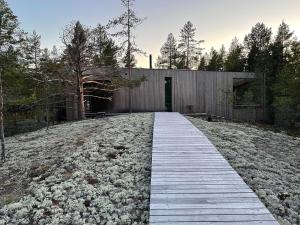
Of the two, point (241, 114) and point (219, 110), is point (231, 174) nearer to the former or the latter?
point (219, 110)

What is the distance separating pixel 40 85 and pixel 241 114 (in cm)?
1344

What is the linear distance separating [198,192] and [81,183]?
221 centimetres

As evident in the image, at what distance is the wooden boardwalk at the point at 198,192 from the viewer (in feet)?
12.4

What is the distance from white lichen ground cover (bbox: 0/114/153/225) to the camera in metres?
4.46

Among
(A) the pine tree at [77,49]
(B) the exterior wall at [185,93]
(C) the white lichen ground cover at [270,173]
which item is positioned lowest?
(C) the white lichen ground cover at [270,173]

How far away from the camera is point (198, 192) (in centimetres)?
455

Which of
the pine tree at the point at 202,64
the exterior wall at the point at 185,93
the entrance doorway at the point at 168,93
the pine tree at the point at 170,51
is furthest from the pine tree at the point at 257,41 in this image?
the entrance doorway at the point at 168,93

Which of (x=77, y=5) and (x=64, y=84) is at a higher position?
(x=77, y=5)

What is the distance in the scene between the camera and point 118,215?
4406 millimetres

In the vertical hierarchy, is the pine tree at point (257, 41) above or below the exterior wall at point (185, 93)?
above

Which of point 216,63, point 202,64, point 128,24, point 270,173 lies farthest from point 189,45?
A: point 270,173

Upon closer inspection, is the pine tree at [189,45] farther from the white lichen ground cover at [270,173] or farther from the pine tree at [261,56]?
the white lichen ground cover at [270,173]

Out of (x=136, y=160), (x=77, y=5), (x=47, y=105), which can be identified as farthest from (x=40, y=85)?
(x=136, y=160)

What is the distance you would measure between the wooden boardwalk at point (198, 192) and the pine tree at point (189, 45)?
99.1 feet
